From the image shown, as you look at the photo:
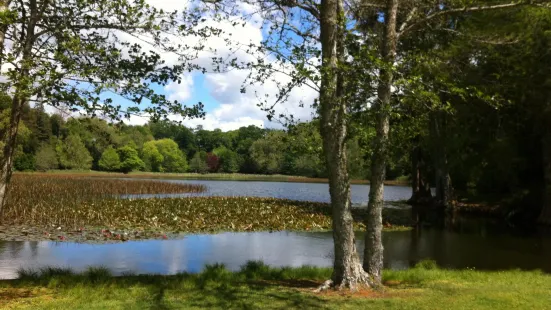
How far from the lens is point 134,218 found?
19.3 metres

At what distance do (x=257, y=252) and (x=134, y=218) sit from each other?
7.35 m

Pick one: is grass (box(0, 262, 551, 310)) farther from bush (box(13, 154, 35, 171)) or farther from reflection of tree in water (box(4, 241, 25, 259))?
bush (box(13, 154, 35, 171))

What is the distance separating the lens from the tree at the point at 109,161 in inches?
3134

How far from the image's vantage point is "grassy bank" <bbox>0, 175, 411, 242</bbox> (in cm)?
1661

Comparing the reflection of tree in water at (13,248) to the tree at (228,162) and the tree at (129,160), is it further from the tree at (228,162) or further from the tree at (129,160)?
the tree at (228,162)

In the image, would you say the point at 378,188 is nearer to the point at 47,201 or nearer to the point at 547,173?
the point at 47,201

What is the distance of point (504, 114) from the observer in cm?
2491

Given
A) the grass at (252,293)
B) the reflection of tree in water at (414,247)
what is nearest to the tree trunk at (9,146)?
the grass at (252,293)

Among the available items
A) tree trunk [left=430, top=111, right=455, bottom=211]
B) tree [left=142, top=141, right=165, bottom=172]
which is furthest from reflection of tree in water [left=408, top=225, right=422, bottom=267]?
tree [left=142, top=141, right=165, bottom=172]

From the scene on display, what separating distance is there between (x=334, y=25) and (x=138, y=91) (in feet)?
11.3

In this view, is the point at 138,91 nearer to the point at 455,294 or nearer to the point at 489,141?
the point at 455,294

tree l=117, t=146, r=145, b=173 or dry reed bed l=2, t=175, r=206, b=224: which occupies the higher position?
tree l=117, t=146, r=145, b=173

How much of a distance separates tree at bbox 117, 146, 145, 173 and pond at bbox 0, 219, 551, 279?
69503mm

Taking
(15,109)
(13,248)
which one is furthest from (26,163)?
(15,109)
